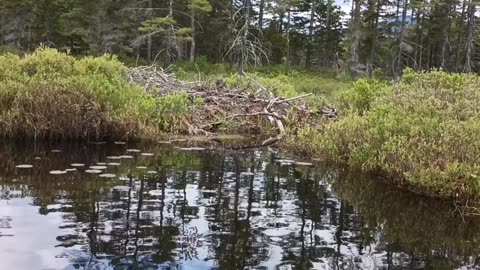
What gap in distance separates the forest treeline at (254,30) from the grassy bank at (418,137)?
15.0m

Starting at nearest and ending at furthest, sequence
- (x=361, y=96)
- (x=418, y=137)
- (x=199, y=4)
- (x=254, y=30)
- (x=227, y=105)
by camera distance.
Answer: (x=418, y=137) < (x=361, y=96) < (x=227, y=105) < (x=199, y=4) < (x=254, y=30)

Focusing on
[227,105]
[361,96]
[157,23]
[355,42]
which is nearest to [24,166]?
[227,105]

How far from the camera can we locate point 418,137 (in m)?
9.25

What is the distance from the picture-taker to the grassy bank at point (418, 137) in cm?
852

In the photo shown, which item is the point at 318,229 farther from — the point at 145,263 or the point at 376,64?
the point at 376,64

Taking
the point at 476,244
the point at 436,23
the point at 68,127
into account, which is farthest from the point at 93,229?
the point at 436,23

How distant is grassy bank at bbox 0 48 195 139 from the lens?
12375 mm

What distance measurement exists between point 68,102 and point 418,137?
24.6 feet

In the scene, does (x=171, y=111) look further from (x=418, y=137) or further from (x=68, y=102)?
(x=418, y=137)

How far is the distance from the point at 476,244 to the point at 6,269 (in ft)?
17.1

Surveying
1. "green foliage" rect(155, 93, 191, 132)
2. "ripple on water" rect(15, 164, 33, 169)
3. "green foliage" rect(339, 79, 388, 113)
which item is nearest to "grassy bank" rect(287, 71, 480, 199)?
"green foliage" rect(339, 79, 388, 113)

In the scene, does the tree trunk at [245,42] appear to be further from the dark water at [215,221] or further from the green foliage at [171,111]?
the dark water at [215,221]

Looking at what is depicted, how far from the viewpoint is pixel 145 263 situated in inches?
216

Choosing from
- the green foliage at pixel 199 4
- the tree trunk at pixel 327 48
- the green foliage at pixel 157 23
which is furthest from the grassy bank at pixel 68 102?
the tree trunk at pixel 327 48
